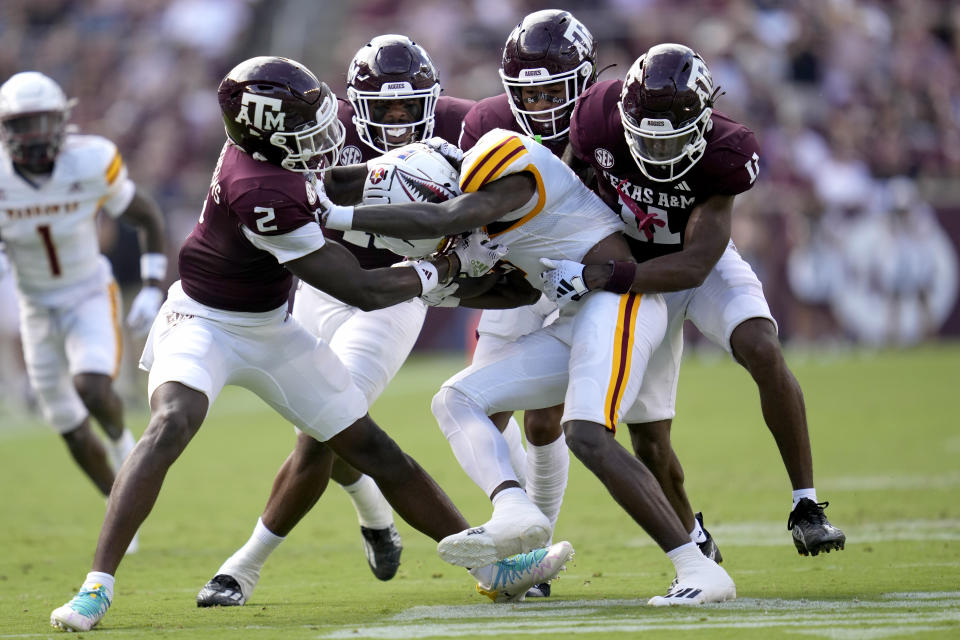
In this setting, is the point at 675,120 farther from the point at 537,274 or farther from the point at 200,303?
the point at 200,303

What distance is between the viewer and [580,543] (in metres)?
6.44

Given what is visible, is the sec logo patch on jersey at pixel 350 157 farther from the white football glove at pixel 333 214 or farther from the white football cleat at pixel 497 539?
the white football cleat at pixel 497 539

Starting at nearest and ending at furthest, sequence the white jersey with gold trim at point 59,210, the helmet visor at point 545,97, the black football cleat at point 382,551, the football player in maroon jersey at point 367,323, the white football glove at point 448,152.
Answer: the white football glove at point 448,152 → the football player in maroon jersey at point 367,323 → the helmet visor at point 545,97 → the black football cleat at point 382,551 → the white jersey with gold trim at point 59,210

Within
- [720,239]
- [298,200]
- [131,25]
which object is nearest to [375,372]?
[298,200]

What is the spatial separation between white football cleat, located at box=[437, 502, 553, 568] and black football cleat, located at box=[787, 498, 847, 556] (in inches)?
39.6

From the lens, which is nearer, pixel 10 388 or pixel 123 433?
pixel 123 433

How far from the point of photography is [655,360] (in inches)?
210

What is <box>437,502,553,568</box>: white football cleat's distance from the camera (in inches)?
176

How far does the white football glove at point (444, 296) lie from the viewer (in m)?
5.02

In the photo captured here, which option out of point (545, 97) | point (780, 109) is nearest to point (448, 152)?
point (545, 97)

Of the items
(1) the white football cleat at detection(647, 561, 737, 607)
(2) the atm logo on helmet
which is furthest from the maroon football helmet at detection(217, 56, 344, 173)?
(1) the white football cleat at detection(647, 561, 737, 607)

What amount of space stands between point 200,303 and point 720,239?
1838 millimetres

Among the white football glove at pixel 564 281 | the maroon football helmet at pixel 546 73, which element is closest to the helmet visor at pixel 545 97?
the maroon football helmet at pixel 546 73

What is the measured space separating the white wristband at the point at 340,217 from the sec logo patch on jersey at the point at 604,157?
975 millimetres
